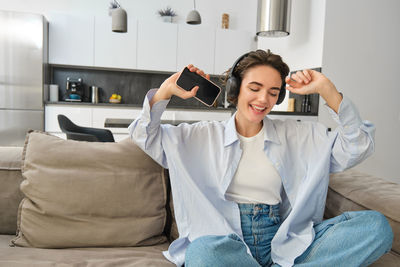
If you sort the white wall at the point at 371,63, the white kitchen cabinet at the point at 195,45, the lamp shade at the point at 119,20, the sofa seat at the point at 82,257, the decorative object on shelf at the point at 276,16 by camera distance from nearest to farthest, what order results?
the sofa seat at the point at 82,257 → the lamp shade at the point at 119,20 → the white wall at the point at 371,63 → the decorative object on shelf at the point at 276,16 → the white kitchen cabinet at the point at 195,45

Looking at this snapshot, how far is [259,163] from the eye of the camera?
132cm

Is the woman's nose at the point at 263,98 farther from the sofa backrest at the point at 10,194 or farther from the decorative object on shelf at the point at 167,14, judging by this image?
the decorative object on shelf at the point at 167,14

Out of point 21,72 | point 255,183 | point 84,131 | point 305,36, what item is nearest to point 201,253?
point 255,183

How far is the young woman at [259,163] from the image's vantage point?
1230mm

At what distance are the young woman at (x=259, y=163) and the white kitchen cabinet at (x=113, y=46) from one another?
Result: 11.4ft

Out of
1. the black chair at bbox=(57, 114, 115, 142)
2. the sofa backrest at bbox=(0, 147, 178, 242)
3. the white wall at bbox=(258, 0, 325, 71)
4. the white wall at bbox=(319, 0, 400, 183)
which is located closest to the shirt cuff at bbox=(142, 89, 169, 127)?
the sofa backrest at bbox=(0, 147, 178, 242)

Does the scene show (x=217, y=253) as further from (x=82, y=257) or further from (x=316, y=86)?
(x=316, y=86)

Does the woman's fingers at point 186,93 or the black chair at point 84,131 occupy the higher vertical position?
the woman's fingers at point 186,93

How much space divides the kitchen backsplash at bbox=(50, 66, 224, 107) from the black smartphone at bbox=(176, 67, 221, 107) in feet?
11.9

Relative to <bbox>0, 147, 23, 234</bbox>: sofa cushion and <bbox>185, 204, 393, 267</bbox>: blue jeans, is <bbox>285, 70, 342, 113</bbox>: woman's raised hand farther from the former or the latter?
<bbox>0, 147, 23, 234</bbox>: sofa cushion

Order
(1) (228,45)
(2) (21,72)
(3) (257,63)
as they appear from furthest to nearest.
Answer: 1. (1) (228,45)
2. (2) (21,72)
3. (3) (257,63)

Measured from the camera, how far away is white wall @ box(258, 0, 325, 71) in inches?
138

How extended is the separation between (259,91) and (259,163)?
0.89 feet

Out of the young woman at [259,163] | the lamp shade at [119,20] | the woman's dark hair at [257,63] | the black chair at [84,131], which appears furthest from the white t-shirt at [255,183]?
the lamp shade at [119,20]
